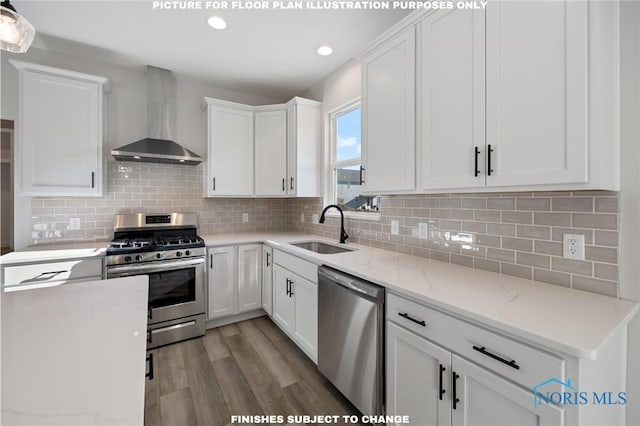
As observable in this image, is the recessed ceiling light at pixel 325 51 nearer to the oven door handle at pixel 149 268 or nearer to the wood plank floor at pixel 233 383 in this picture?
the oven door handle at pixel 149 268

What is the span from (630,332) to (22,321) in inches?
92.6

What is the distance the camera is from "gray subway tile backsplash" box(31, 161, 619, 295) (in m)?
1.29

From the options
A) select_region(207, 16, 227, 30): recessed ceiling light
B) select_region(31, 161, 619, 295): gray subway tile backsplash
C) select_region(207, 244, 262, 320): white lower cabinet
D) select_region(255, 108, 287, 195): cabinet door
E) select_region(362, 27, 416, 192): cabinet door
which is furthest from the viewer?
select_region(255, 108, 287, 195): cabinet door

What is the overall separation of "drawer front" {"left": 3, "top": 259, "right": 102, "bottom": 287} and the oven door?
0.22 meters

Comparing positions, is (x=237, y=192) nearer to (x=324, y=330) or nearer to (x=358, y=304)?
(x=324, y=330)

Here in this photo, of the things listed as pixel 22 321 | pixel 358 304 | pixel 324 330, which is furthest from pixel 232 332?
pixel 22 321

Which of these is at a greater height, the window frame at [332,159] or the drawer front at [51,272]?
the window frame at [332,159]

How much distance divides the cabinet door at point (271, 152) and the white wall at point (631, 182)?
2695 millimetres

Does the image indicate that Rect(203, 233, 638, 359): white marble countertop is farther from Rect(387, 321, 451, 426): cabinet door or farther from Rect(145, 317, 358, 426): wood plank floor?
Rect(145, 317, 358, 426): wood plank floor

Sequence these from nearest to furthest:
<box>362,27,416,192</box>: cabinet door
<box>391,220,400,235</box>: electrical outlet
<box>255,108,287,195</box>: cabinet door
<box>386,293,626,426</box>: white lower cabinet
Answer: <box>386,293,626,426</box>: white lower cabinet
<box>362,27,416,192</box>: cabinet door
<box>391,220,400,235</box>: electrical outlet
<box>255,108,287,195</box>: cabinet door

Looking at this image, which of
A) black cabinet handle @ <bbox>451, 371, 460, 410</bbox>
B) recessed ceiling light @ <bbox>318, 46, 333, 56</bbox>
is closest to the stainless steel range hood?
recessed ceiling light @ <bbox>318, 46, 333, 56</bbox>

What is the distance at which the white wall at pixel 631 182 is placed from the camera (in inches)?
45.0

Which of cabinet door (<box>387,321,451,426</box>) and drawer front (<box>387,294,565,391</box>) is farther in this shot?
cabinet door (<box>387,321,451,426</box>)

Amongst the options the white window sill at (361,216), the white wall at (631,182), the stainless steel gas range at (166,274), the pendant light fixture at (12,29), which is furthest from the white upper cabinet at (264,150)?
the white wall at (631,182)
